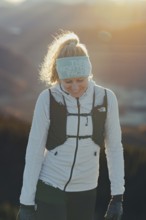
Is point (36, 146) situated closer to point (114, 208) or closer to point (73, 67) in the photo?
point (73, 67)

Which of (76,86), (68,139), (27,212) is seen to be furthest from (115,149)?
(27,212)

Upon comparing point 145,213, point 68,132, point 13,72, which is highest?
point 13,72

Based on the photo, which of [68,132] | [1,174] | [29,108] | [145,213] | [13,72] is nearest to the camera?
[68,132]

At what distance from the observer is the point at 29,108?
58.2 metres

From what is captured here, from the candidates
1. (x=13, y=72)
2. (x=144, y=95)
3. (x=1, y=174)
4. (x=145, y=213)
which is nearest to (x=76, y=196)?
(x=145, y=213)

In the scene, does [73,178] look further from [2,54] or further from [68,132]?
[2,54]

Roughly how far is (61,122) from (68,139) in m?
0.11

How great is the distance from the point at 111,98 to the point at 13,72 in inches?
3171

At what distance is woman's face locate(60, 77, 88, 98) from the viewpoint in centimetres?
375

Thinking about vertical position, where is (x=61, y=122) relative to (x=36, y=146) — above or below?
above

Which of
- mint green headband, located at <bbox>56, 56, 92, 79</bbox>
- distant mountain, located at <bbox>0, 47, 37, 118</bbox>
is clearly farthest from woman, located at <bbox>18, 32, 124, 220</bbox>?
distant mountain, located at <bbox>0, 47, 37, 118</bbox>

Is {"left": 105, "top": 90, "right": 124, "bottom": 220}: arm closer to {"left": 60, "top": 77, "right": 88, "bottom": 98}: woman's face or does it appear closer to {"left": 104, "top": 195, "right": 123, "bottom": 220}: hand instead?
{"left": 104, "top": 195, "right": 123, "bottom": 220}: hand

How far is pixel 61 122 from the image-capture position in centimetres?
376

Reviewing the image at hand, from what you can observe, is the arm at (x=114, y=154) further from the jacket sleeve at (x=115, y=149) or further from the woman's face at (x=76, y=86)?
the woman's face at (x=76, y=86)
